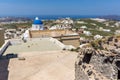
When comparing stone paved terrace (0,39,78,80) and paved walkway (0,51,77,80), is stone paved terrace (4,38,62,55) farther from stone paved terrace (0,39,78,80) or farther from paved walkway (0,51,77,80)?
paved walkway (0,51,77,80)

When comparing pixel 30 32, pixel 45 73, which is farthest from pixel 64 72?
pixel 30 32

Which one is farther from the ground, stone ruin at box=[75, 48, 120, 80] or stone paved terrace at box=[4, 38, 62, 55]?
stone ruin at box=[75, 48, 120, 80]

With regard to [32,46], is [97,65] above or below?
above

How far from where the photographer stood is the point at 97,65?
8.82 meters

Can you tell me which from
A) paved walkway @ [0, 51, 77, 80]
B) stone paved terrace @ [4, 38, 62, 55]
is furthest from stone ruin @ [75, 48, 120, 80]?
stone paved terrace @ [4, 38, 62, 55]

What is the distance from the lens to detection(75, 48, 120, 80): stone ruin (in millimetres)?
7793

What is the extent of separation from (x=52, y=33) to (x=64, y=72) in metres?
17.8

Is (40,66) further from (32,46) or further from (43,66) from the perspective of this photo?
(32,46)

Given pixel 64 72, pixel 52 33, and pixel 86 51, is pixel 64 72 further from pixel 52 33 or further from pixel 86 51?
pixel 52 33

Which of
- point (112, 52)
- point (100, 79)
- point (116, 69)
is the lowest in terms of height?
point (100, 79)

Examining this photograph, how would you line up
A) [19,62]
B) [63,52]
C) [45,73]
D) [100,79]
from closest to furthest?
1. [100,79]
2. [45,73]
3. [19,62]
4. [63,52]

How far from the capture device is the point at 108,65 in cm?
812

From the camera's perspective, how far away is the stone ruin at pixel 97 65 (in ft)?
25.6

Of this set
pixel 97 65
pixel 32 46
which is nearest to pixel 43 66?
pixel 97 65
